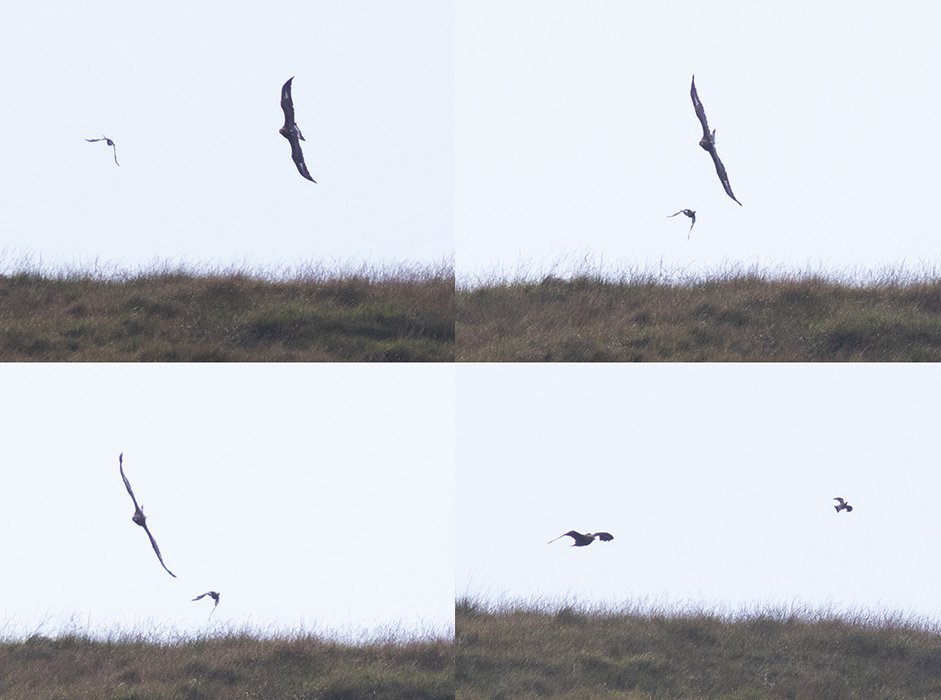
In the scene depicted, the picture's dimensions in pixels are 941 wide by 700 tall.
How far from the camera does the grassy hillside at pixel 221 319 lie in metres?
12.6

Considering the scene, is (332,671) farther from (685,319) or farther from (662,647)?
(685,319)

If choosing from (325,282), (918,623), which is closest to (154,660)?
(325,282)

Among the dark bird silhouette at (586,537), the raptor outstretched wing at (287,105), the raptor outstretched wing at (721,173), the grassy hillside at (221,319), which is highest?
the raptor outstretched wing at (287,105)

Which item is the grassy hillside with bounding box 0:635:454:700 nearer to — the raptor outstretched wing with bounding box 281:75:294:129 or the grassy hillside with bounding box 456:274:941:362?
the grassy hillside with bounding box 456:274:941:362

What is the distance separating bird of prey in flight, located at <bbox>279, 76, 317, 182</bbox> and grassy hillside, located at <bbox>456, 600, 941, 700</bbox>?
15.9 ft

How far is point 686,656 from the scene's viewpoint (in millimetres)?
13508

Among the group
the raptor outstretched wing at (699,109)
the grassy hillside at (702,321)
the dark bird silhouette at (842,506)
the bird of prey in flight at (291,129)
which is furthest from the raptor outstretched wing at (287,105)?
the dark bird silhouette at (842,506)

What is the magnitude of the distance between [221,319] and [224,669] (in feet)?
11.0

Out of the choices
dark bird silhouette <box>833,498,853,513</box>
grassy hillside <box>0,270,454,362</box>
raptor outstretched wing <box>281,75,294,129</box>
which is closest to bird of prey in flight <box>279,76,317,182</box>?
raptor outstretched wing <box>281,75,294,129</box>

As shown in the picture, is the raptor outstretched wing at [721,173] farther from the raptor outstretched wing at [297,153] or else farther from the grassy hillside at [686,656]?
the grassy hillside at [686,656]

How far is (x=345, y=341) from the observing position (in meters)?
13.0

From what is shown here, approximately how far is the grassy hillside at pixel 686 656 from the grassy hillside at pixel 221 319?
2.96 m

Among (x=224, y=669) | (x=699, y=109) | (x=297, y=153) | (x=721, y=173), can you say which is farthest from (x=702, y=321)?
(x=224, y=669)

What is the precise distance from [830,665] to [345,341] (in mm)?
5785
